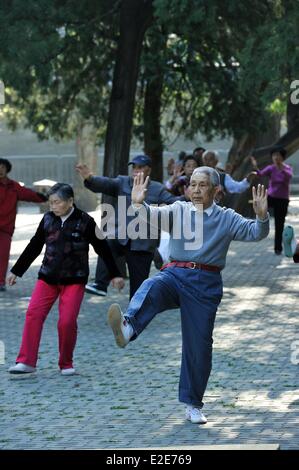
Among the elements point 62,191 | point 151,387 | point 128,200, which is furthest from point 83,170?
point 151,387

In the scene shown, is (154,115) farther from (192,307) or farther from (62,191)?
(192,307)

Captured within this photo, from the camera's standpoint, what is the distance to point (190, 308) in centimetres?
958

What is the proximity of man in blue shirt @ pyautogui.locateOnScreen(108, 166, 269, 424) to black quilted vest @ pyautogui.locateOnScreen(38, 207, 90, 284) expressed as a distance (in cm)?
220

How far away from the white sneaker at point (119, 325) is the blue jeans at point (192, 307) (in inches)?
9.8

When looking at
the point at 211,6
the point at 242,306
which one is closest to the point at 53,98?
the point at 211,6

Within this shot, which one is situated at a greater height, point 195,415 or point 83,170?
point 83,170

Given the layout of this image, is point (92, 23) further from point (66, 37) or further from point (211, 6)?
point (211, 6)

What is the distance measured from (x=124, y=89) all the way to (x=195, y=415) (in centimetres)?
1081

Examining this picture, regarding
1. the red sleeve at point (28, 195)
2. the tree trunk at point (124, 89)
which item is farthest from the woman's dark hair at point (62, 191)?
the tree trunk at point (124, 89)

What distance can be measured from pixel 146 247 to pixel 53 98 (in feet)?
40.7

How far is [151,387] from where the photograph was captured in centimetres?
1106

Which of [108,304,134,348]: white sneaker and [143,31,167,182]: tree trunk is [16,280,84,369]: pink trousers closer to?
[108,304,134,348]: white sneaker

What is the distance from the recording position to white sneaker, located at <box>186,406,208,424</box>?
9469mm

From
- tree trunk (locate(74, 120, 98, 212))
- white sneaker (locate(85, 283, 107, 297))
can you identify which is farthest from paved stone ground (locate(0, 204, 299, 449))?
tree trunk (locate(74, 120, 98, 212))
